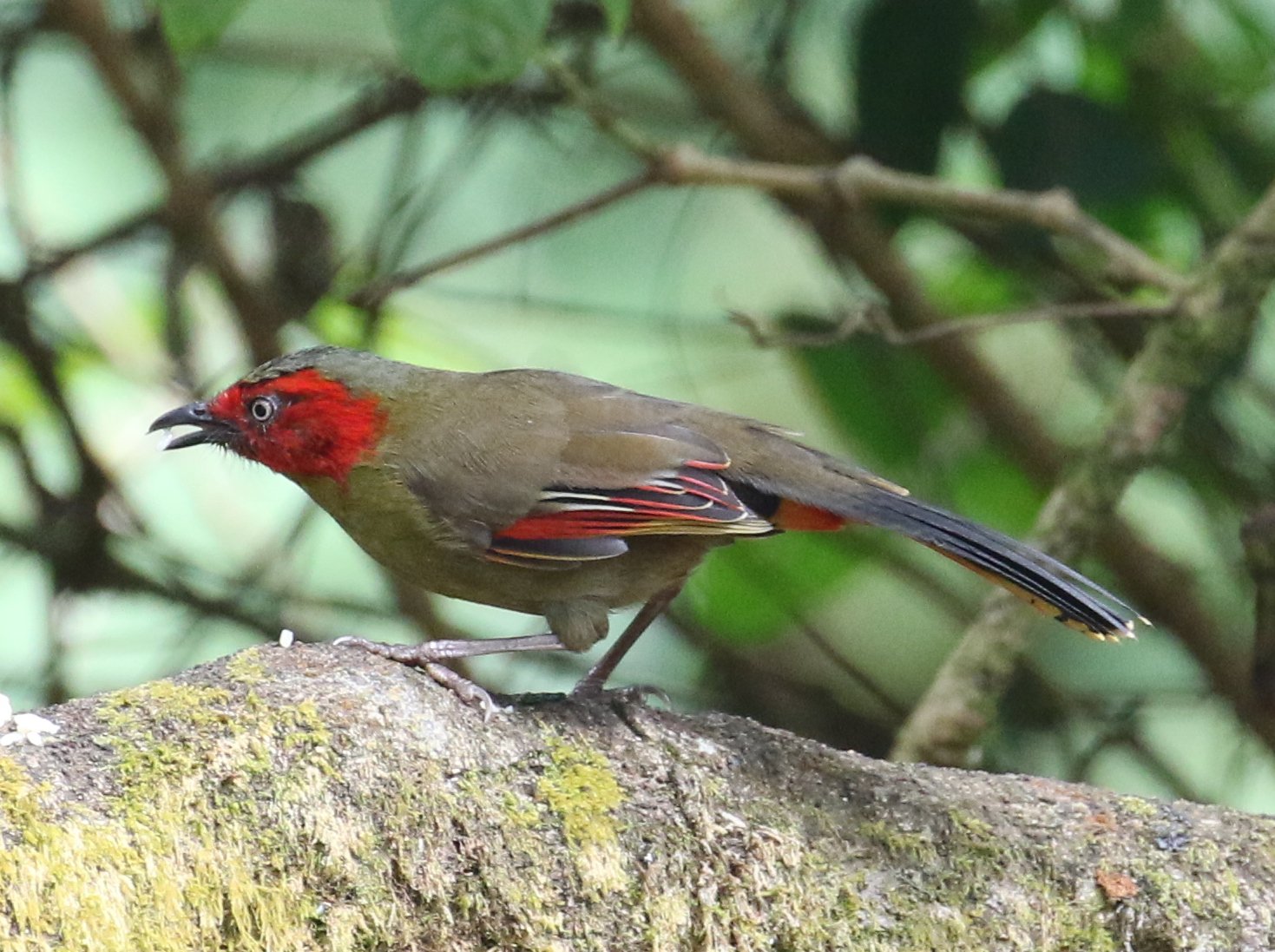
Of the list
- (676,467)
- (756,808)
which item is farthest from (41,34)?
(756,808)

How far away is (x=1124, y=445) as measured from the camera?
12.7ft

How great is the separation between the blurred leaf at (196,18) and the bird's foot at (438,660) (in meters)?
→ 1.12

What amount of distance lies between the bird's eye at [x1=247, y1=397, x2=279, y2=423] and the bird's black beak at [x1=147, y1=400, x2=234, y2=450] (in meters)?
0.08

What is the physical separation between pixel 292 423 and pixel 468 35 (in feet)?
3.29

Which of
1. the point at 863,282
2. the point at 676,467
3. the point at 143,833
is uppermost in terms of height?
the point at 863,282

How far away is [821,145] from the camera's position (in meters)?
5.04

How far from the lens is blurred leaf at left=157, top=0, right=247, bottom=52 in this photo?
112 inches

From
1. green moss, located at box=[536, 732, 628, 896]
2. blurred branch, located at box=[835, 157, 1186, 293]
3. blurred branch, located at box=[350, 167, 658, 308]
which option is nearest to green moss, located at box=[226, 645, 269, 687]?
green moss, located at box=[536, 732, 628, 896]

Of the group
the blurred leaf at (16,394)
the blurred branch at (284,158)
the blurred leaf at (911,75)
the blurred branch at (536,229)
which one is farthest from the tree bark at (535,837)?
the blurred leaf at (16,394)

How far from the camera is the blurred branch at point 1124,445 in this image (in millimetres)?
3754

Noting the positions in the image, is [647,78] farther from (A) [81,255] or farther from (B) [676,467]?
(B) [676,467]

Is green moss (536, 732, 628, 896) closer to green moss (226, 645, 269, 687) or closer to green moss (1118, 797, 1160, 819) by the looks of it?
green moss (226, 645, 269, 687)

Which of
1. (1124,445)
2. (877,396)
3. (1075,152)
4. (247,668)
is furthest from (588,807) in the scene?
(877,396)

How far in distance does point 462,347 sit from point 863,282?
1477mm
